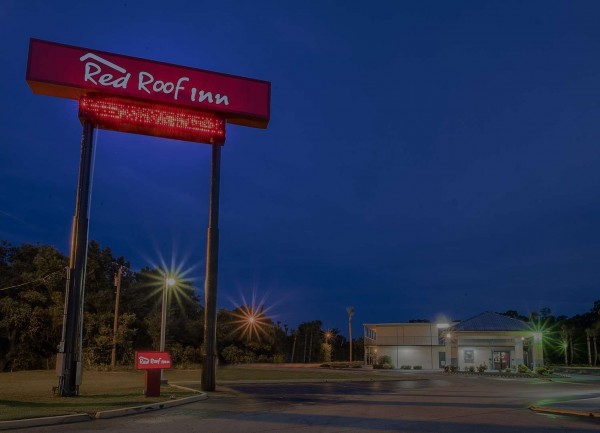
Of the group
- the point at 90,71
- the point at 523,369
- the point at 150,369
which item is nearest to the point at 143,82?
the point at 90,71

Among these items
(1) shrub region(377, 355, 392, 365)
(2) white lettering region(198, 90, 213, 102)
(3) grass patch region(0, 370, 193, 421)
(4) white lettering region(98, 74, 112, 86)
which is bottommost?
(1) shrub region(377, 355, 392, 365)

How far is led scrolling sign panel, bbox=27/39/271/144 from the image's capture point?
71.1 feet

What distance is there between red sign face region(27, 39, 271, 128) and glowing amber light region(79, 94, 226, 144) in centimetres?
34

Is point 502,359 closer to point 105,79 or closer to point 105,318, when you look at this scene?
point 105,318

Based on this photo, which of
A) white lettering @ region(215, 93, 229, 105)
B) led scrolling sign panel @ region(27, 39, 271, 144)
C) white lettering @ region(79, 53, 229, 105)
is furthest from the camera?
white lettering @ region(215, 93, 229, 105)

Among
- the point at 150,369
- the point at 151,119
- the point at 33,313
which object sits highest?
A: the point at 151,119

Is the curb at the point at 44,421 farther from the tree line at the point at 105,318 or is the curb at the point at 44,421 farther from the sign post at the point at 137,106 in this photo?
the tree line at the point at 105,318

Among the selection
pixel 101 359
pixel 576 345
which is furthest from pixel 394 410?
pixel 576 345

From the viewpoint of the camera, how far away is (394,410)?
16172 mm

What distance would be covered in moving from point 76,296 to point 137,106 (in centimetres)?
790

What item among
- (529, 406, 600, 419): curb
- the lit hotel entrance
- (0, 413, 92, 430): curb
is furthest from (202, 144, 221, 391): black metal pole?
the lit hotel entrance

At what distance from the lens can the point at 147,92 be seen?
22875mm

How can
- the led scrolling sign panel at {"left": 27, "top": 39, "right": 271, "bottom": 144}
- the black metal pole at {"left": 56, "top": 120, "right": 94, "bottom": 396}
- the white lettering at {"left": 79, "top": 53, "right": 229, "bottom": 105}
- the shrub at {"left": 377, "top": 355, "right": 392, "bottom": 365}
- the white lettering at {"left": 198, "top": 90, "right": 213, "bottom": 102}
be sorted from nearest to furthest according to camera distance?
the black metal pole at {"left": 56, "top": 120, "right": 94, "bottom": 396} → the led scrolling sign panel at {"left": 27, "top": 39, "right": 271, "bottom": 144} → the white lettering at {"left": 79, "top": 53, "right": 229, "bottom": 105} → the white lettering at {"left": 198, "top": 90, "right": 213, "bottom": 102} → the shrub at {"left": 377, "top": 355, "right": 392, "bottom": 365}

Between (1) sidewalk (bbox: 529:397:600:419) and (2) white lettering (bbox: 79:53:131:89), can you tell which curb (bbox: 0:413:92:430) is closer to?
(1) sidewalk (bbox: 529:397:600:419)
